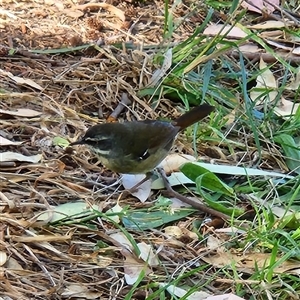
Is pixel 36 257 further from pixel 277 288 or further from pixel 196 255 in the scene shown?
pixel 277 288

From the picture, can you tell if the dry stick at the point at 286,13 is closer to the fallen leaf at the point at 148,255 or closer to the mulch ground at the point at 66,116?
the mulch ground at the point at 66,116

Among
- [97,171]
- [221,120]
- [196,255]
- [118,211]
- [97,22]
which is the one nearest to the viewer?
[196,255]

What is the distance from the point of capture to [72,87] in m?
4.70

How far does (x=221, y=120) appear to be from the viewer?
4508 millimetres

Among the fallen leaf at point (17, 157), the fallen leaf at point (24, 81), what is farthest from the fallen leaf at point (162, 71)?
the fallen leaf at point (17, 157)

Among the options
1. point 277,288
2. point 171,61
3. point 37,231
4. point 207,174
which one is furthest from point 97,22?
point 277,288

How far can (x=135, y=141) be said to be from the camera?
409 centimetres

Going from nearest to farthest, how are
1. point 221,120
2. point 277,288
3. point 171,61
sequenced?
point 277,288 → point 221,120 → point 171,61

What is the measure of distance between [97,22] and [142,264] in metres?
2.48

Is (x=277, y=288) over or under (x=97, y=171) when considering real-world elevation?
over

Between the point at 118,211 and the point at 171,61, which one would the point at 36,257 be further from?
the point at 171,61

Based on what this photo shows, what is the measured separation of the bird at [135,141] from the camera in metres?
3.90

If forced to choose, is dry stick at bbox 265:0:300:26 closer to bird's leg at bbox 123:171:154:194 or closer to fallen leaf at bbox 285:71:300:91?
fallen leaf at bbox 285:71:300:91

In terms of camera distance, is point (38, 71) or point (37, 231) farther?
point (38, 71)
